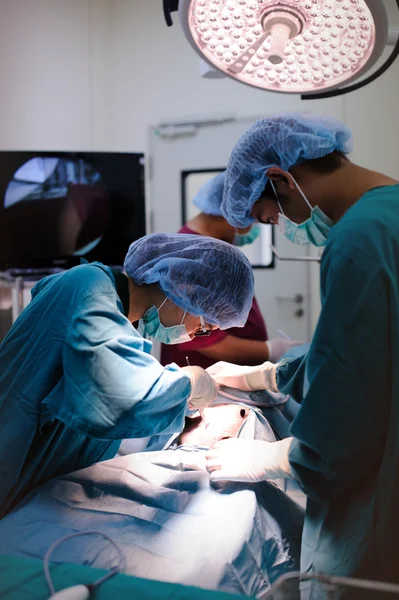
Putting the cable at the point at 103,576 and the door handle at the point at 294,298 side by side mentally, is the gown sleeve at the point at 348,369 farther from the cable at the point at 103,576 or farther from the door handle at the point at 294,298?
the door handle at the point at 294,298

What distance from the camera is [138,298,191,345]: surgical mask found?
1354 mm

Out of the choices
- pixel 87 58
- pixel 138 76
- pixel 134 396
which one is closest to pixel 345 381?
pixel 134 396

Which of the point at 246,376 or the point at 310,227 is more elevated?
the point at 310,227

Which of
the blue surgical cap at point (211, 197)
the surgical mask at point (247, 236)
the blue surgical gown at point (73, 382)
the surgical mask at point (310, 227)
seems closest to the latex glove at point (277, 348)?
the surgical mask at point (247, 236)

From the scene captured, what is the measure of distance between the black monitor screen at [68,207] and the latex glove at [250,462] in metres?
0.76

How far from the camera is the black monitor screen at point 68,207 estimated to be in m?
1.62

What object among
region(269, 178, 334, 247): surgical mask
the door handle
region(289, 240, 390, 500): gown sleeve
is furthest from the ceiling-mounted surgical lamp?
the door handle

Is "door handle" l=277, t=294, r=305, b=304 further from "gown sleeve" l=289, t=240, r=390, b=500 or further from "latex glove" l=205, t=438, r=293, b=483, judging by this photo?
"gown sleeve" l=289, t=240, r=390, b=500

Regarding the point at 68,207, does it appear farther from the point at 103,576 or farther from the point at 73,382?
the point at 103,576

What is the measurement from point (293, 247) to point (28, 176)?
39.2 inches

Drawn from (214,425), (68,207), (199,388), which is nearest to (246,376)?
(214,425)

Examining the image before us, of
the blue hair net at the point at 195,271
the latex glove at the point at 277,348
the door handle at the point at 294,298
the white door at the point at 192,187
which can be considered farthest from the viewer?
the door handle at the point at 294,298

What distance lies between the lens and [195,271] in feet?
4.12

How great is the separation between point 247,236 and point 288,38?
0.76 meters
